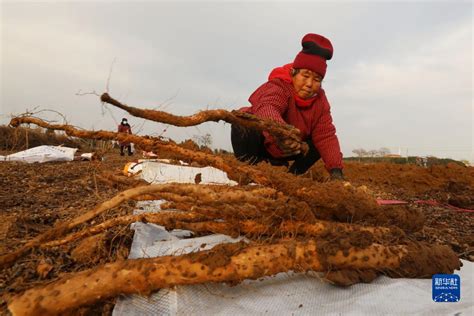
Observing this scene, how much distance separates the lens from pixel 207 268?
4.39 feet

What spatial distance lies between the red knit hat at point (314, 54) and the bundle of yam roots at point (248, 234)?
103 cm

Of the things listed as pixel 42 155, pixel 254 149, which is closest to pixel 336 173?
pixel 254 149

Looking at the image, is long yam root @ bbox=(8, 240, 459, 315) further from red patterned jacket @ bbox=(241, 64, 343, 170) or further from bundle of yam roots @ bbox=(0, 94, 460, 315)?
red patterned jacket @ bbox=(241, 64, 343, 170)

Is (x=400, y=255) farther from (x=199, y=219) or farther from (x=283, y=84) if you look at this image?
(x=283, y=84)

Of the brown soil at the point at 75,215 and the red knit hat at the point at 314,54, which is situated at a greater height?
the red knit hat at the point at 314,54

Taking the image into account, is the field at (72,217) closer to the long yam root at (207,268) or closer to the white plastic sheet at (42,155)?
the long yam root at (207,268)

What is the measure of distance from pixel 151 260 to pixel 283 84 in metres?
1.98

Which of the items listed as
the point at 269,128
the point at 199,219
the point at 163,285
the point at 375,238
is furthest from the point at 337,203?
the point at 163,285

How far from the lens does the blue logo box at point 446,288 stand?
1335 mm

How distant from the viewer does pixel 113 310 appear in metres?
1.26

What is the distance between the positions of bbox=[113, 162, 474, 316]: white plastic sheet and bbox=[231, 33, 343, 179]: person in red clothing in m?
1.28

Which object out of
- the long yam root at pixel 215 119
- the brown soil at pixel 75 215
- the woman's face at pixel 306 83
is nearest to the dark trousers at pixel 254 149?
the brown soil at pixel 75 215

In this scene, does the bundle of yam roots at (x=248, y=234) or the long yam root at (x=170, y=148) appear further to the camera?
the long yam root at (x=170, y=148)

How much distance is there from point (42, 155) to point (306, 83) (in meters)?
6.26
